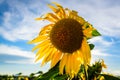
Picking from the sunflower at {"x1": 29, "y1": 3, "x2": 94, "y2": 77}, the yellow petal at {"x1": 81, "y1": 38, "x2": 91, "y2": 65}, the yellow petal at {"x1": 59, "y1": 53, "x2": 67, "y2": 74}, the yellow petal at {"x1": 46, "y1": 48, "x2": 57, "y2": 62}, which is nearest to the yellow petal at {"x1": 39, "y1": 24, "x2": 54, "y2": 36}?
the sunflower at {"x1": 29, "y1": 3, "x2": 94, "y2": 77}

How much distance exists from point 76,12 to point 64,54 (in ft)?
2.73

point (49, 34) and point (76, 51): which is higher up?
point (49, 34)

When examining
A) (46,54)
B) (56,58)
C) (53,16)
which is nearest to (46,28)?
(53,16)

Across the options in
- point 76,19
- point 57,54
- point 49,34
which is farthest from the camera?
point 49,34

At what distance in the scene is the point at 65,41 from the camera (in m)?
4.37

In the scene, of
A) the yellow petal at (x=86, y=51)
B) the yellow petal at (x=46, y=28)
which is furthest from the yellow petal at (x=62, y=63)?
the yellow petal at (x=46, y=28)

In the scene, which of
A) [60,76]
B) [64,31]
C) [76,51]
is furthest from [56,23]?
[60,76]

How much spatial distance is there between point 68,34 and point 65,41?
0.15m

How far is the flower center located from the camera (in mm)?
4227

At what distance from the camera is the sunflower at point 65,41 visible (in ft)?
13.2

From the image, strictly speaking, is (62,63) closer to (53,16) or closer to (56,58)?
(56,58)

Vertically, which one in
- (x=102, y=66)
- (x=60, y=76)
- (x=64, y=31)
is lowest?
(x=60, y=76)

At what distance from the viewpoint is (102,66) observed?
4.71 meters

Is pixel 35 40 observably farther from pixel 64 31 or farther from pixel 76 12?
pixel 76 12
